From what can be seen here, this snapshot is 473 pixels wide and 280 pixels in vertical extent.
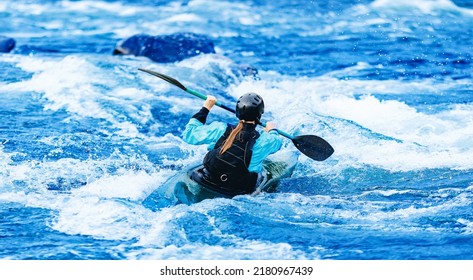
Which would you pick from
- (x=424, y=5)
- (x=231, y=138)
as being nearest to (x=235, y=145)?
(x=231, y=138)

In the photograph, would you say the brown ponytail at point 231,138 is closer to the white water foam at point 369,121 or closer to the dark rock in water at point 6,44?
the white water foam at point 369,121

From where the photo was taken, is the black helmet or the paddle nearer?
the black helmet

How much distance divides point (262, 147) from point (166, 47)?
686cm

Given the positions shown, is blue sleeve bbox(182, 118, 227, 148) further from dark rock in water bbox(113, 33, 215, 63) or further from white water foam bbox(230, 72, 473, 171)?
dark rock in water bbox(113, 33, 215, 63)

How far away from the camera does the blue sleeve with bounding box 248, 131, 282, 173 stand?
6.39 metres

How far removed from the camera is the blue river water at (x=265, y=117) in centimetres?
607

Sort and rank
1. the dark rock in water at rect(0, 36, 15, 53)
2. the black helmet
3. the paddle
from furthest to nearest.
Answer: the dark rock in water at rect(0, 36, 15, 53), the paddle, the black helmet

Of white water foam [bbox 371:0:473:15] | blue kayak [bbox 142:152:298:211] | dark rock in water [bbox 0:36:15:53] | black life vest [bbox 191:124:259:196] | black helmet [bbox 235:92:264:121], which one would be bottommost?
blue kayak [bbox 142:152:298:211]

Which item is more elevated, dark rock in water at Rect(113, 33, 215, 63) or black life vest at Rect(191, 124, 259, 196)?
dark rock in water at Rect(113, 33, 215, 63)

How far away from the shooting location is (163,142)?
8898mm

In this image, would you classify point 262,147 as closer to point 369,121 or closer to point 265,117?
point 265,117

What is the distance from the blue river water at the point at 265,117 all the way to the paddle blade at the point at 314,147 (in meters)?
0.29

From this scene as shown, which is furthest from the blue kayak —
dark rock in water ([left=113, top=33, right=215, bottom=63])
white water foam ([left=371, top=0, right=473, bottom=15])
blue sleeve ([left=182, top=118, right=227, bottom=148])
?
white water foam ([left=371, top=0, right=473, bottom=15])

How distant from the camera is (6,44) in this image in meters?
13.5
